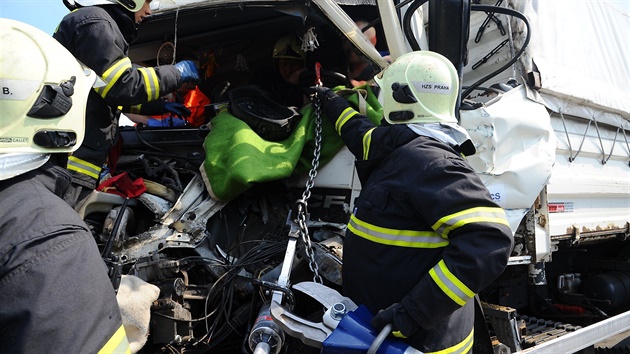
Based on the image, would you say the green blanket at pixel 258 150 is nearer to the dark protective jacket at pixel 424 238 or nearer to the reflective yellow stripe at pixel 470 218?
the dark protective jacket at pixel 424 238

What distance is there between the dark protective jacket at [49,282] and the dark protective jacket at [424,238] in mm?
896

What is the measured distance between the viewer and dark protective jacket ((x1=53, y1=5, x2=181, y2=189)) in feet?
6.97

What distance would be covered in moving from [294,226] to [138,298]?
708mm

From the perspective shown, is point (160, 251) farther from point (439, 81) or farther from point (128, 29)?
point (439, 81)

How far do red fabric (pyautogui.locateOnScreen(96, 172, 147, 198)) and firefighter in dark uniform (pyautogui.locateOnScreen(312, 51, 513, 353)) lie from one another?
3.83ft

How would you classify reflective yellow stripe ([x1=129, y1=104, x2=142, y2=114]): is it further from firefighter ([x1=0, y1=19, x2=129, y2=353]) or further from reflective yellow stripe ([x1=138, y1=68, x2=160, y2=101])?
firefighter ([x1=0, y1=19, x2=129, y2=353])

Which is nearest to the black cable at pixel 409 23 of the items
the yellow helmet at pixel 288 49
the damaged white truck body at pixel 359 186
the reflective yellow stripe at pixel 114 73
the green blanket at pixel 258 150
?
the damaged white truck body at pixel 359 186

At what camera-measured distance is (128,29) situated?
2381mm

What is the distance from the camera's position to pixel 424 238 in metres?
1.68

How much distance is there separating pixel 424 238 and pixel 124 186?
5.17 ft

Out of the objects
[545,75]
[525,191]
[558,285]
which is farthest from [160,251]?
[558,285]

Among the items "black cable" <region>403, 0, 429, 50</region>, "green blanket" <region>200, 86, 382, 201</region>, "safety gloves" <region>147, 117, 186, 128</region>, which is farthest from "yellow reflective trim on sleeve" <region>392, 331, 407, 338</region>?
"safety gloves" <region>147, 117, 186, 128</region>

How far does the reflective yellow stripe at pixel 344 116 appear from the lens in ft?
7.95

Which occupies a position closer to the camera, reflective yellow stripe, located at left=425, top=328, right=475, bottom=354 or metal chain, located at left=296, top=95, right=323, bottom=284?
reflective yellow stripe, located at left=425, top=328, right=475, bottom=354
